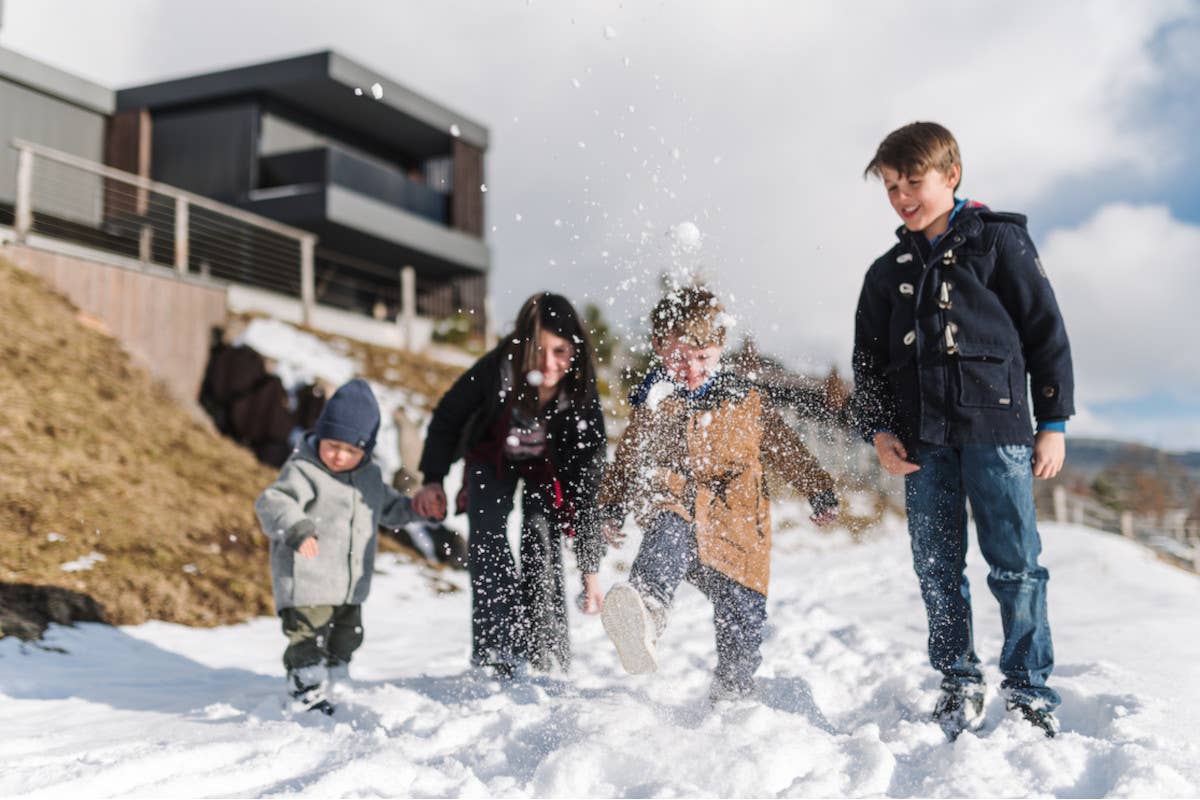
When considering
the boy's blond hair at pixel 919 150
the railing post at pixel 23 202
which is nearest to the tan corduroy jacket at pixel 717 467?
the boy's blond hair at pixel 919 150

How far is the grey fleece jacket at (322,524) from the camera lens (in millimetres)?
3320

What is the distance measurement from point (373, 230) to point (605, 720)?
17.0 meters

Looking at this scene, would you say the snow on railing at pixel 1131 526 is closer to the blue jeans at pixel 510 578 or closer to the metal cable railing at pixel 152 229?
the metal cable railing at pixel 152 229

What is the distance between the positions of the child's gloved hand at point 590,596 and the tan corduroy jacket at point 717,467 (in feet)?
1.60

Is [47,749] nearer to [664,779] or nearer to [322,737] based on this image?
[322,737]

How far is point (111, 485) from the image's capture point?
5.66 meters

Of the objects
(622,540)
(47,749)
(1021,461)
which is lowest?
(47,749)

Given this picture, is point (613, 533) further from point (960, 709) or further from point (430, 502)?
point (960, 709)

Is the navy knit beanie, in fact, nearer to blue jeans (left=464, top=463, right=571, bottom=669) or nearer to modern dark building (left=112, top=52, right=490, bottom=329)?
blue jeans (left=464, top=463, right=571, bottom=669)

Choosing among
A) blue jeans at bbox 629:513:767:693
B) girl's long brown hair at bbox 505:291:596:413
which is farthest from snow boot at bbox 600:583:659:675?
girl's long brown hair at bbox 505:291:596:413

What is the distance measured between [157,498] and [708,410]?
4.47m

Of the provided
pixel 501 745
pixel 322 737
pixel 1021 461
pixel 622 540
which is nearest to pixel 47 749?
pixel 322 737

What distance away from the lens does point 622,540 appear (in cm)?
304

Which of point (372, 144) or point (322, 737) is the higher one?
point (372, 144)
